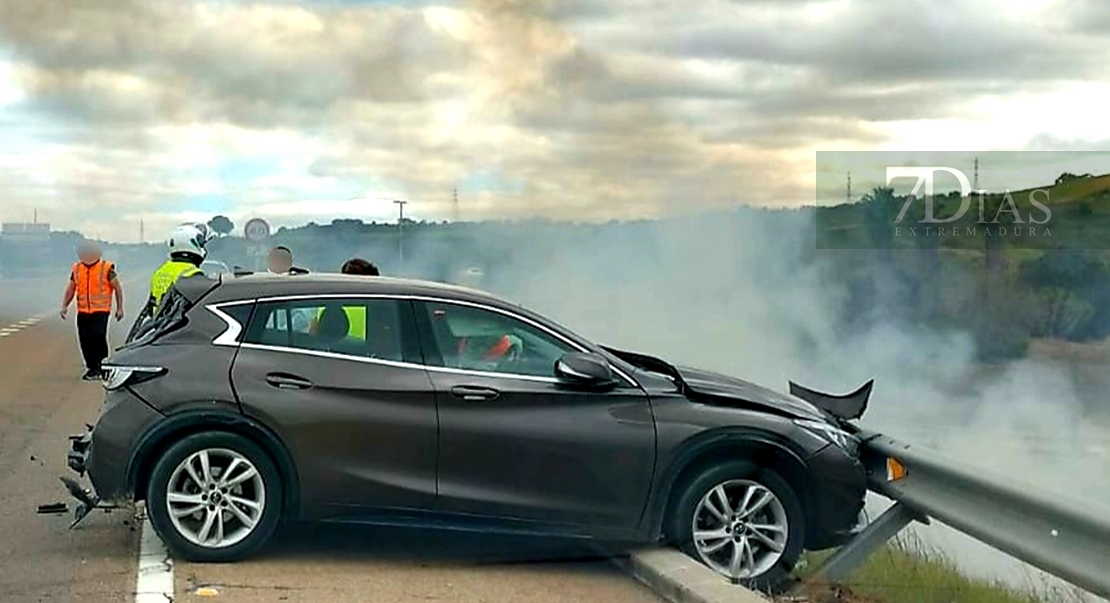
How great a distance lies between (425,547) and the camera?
7.22 m

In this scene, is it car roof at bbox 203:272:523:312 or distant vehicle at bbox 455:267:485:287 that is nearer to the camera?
car roof at bbox 203:272:523:312

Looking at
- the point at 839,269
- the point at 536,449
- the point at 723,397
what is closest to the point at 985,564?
the point at 723,397

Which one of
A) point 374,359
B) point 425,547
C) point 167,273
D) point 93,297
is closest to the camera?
point 374,359

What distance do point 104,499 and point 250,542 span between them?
0.75 m

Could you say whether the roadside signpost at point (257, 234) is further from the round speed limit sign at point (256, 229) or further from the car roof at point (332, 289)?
the car roof at point (332, 289)

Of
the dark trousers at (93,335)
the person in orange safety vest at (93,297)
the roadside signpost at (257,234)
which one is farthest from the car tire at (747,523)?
the roadside signpost at (257,234)

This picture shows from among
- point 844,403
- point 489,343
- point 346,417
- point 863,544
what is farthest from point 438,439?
point 844,403

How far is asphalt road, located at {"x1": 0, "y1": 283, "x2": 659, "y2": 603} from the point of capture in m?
6.15

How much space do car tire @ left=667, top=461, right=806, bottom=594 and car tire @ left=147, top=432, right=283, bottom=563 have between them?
2.01 m

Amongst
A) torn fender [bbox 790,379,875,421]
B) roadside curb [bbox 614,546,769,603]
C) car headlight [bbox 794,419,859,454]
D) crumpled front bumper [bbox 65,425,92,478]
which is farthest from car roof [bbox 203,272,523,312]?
torn fender [bbox 790,379,875,421]

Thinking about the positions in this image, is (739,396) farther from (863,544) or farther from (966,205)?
(966,205)

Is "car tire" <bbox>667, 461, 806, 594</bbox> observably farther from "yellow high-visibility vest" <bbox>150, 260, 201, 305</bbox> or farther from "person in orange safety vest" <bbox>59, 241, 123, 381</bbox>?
"person in orange safety vest" <bbox>59, 241, 123, 381</bbox>

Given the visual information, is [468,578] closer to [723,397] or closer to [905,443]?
[723,397]

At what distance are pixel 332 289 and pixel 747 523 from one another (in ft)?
7.96
